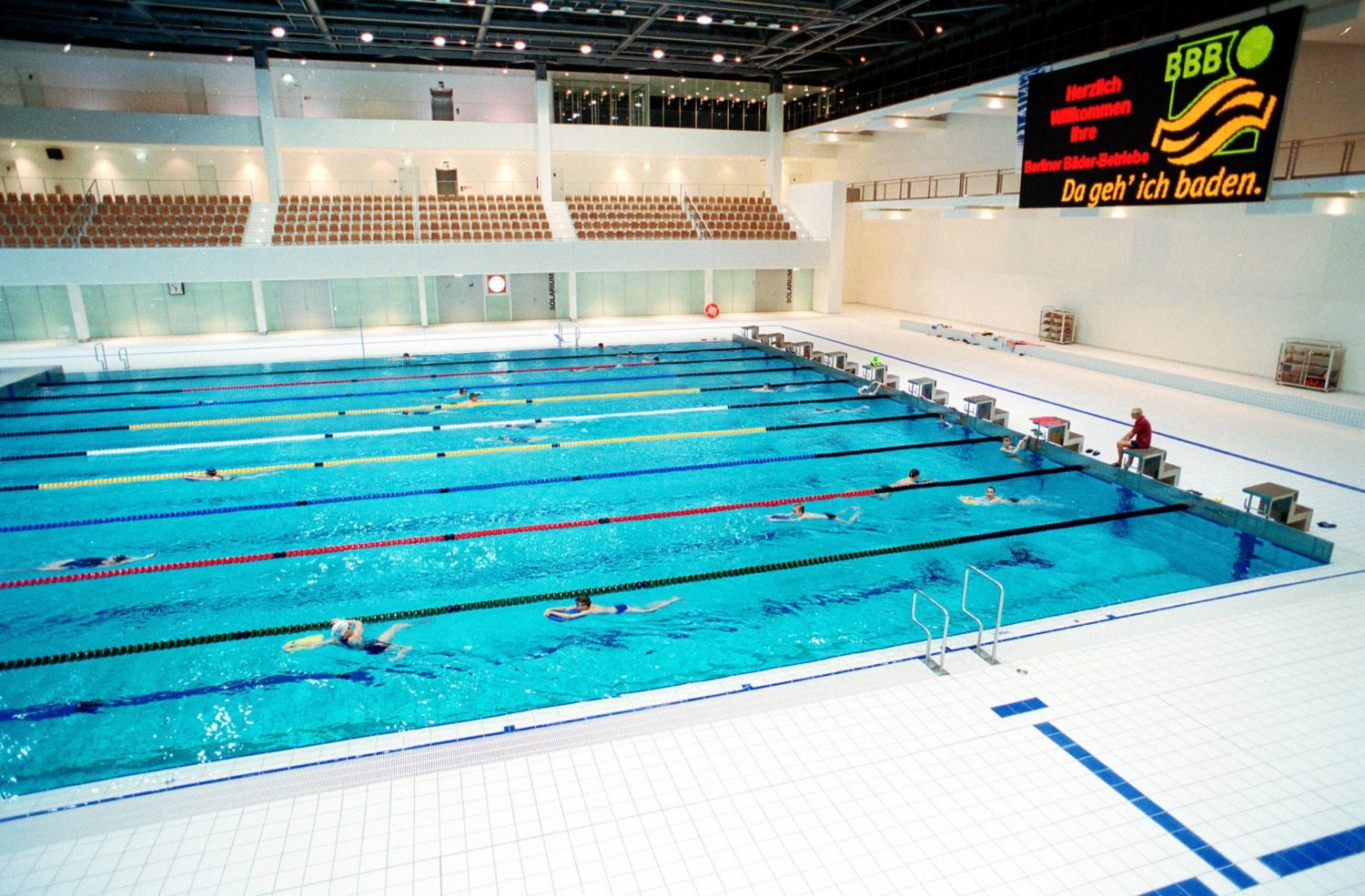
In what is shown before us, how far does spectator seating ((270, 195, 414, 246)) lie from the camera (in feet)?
57.9

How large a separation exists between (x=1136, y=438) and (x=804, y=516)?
361 centimetres

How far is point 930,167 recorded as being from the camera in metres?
19.8

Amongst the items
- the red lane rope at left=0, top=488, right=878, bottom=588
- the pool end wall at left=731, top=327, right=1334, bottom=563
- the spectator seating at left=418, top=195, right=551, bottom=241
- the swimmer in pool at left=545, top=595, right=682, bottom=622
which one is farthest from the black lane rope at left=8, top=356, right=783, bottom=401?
the swimmer in pool at left=545, top=595, right=682, bottom=622

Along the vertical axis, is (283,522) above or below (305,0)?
below

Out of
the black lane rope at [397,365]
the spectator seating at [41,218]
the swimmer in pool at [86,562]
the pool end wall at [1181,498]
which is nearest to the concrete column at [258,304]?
the spectator seating at [41,218]

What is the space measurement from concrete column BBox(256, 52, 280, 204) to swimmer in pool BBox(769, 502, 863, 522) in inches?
602

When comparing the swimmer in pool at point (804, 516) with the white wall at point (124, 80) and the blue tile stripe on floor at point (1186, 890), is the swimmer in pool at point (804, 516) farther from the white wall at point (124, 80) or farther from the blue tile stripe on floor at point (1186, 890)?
the white wall at point (124, 80)

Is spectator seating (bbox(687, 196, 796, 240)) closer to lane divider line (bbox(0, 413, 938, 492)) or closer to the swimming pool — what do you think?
the swimming pool

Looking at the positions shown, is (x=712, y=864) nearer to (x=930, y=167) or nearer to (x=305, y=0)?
(x=305, y=0)

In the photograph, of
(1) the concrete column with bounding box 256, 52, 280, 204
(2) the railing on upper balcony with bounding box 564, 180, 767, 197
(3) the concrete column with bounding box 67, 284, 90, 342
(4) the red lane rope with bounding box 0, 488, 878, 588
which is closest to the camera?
(4) the red lane rope with bounding box 0, 488, 878, 588

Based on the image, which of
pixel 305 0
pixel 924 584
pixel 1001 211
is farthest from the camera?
pixel 1001 211

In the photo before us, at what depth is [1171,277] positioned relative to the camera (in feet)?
44.2

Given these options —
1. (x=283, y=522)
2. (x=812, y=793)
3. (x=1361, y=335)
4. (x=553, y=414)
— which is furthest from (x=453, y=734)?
(x=1361, y=335)

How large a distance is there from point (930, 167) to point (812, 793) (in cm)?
1928
